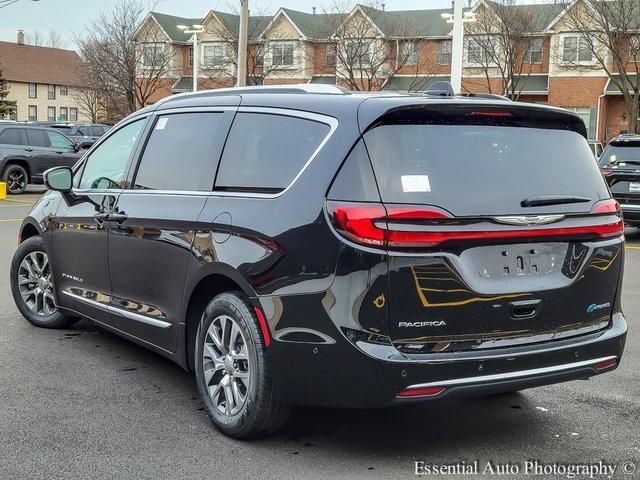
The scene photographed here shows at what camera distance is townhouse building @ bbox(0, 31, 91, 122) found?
7744cm

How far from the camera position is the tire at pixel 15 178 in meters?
22.7

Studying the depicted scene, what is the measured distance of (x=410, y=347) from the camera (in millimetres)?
3820

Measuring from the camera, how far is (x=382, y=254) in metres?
3.76

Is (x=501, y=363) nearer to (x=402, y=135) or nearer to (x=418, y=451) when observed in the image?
(x=418, y=451)

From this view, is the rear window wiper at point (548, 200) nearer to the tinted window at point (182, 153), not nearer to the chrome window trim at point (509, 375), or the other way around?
the chrome window trim at point (509, 375)

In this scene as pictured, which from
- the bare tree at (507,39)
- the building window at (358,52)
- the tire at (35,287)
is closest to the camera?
the tire at (35,287)

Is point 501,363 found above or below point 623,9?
below

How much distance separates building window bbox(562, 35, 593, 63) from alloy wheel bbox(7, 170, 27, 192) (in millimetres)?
29729

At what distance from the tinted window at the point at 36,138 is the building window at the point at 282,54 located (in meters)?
29.2

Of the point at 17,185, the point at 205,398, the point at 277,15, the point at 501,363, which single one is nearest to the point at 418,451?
the point at 501,363

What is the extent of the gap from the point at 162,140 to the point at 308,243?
6.10ft

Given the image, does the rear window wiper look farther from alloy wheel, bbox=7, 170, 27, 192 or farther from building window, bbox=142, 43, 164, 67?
building window, bbox=142, 43, 164, 67

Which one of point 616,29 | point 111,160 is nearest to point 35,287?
point 111,160

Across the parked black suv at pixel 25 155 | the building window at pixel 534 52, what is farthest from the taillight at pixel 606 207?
the building window at pixel 534 52
